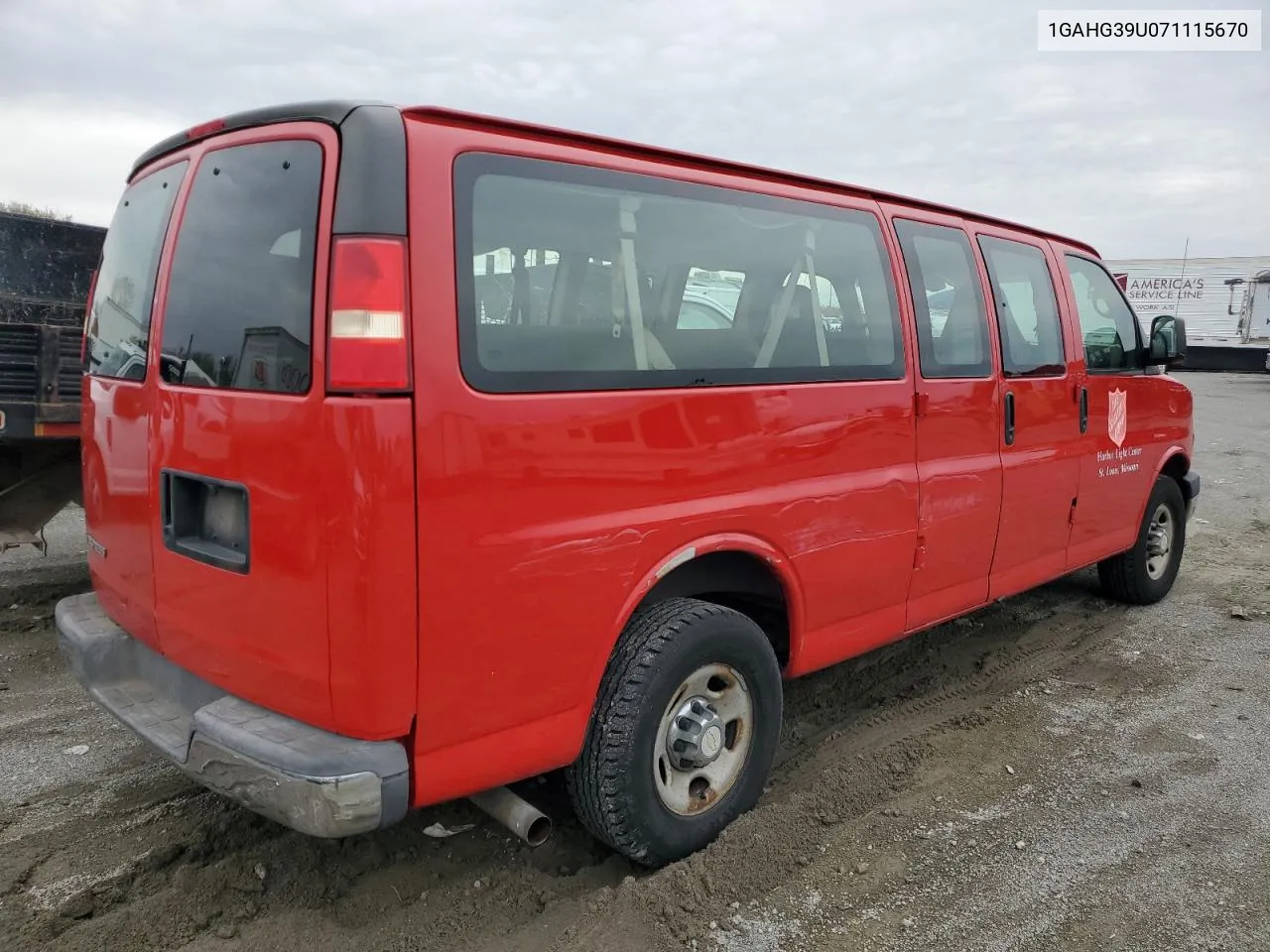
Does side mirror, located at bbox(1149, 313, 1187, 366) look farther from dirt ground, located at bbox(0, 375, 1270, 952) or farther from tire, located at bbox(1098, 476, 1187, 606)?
dirt ground, located at bbox(0, 375, 1270, 952)

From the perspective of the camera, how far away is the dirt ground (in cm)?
257

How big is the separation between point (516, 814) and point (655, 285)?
62.2 inches

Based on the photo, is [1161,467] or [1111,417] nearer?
[1111,417]

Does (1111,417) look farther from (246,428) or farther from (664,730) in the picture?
(246,428)

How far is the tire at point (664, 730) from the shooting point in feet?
8.69

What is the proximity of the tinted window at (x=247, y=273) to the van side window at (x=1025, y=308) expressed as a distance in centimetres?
304

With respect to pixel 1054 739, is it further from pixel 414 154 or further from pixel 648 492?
pixel 414 154

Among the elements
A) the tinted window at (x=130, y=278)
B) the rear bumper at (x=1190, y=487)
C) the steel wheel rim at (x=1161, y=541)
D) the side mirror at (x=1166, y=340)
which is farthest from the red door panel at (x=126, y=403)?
the rear bumper at (x=1190, y=487)

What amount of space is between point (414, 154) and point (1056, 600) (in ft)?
16.7

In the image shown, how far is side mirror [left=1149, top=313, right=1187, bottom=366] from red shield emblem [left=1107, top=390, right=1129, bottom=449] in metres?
0.35

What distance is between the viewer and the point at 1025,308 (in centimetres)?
432

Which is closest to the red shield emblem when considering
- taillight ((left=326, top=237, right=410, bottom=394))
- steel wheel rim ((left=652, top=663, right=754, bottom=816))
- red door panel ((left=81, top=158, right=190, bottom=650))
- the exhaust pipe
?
steel wheel rim ((left=652, top=663, right=754, bottom=816))

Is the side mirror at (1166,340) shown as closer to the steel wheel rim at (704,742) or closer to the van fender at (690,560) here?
the van fender at (690,560)

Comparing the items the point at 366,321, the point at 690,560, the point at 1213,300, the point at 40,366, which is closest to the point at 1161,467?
the point at 690,560
